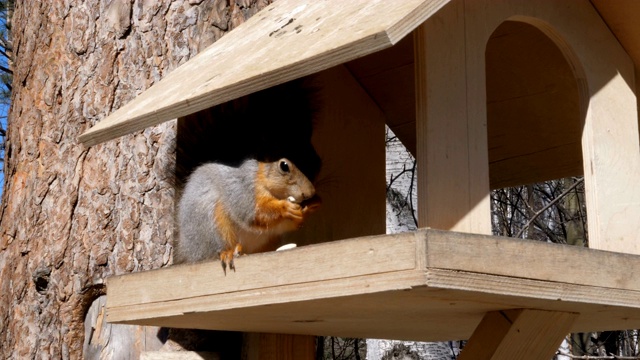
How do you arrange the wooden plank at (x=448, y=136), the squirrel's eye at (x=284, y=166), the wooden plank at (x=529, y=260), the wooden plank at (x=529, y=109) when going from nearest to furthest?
the wooden plank at (x=529, y=260) → the wooden plank at (x=448, y=136) → the squirrel's eye at (x=284, y=166) → the wooden plank at (x=529, y=109)

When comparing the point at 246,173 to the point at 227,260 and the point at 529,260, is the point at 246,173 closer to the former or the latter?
the point at 227,260

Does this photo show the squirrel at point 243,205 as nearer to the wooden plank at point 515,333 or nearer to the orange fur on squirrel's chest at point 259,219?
the orange fur on squirrel's chest at point 259,219

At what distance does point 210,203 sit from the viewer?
206 cm

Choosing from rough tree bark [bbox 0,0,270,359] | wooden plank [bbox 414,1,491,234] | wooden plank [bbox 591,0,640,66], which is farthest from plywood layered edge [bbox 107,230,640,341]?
wooden plank [bbox 591,0,640,66]

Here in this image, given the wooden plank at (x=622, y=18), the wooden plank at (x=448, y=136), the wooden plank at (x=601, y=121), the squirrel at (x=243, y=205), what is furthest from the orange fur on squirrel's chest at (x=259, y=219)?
the wooden plank at (x=622, y=18)

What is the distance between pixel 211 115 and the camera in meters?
2.20

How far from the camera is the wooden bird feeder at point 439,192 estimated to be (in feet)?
4.80

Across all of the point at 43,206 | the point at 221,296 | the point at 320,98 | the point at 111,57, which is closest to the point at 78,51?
the point at 111,57

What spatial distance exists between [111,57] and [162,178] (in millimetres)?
356

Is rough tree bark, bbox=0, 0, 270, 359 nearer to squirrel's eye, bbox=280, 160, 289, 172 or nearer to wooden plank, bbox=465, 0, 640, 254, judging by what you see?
squirrel's eye, bbox=280, 160, 289, 172

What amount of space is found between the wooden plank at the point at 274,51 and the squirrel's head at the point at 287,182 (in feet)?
0.81

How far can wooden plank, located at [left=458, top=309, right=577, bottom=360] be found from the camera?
172cm

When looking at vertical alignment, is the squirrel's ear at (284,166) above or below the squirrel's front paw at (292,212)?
above

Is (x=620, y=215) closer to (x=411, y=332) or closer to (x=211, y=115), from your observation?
(x=411, y=332)
